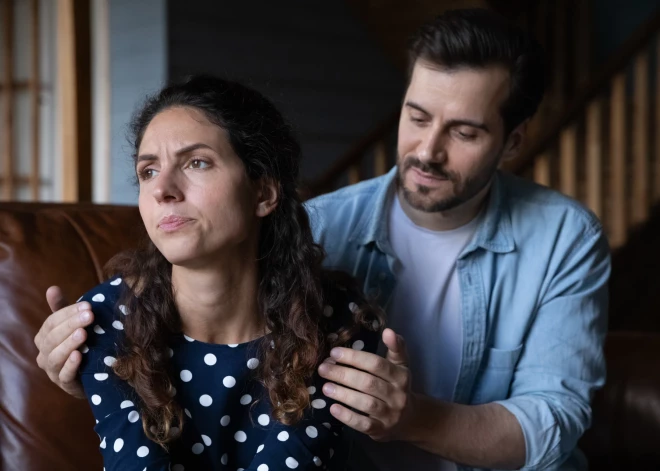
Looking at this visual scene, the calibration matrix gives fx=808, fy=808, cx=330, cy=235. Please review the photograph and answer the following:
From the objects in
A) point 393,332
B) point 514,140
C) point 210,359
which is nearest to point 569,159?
point 514,140

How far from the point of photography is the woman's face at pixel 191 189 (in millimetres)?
1271

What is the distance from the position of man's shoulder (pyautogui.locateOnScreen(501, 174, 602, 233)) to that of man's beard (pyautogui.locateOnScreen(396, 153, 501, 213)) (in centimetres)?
13

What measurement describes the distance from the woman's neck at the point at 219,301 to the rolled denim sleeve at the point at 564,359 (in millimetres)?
550

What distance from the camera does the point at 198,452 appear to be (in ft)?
4.44

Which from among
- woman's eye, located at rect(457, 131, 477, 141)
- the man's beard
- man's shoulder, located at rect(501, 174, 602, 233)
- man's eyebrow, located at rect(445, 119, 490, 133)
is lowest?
man's shoulder, located at rect(501, 174, 602, 233)

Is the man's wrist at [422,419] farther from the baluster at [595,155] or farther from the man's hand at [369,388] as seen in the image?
the baluster at [595,155]

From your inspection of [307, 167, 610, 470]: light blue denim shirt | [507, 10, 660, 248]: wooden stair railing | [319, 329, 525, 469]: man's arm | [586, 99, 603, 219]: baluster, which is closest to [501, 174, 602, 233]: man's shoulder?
[307, 167, 610, 470]: light blue denim shirt

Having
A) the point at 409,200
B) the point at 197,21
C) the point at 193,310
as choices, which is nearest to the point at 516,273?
the point at 409,200

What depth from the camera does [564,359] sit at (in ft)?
5.30

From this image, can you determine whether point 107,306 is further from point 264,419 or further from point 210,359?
point 264,419

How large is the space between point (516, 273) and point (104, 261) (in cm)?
86

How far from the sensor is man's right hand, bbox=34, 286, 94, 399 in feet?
4.26

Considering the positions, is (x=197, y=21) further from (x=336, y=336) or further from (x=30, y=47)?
(x=336, y=336)

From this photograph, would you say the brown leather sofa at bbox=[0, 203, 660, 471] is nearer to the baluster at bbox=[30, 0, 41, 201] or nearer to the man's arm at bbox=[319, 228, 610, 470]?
Result: the man's arm at bbox=[319, 228, 610, 470]
